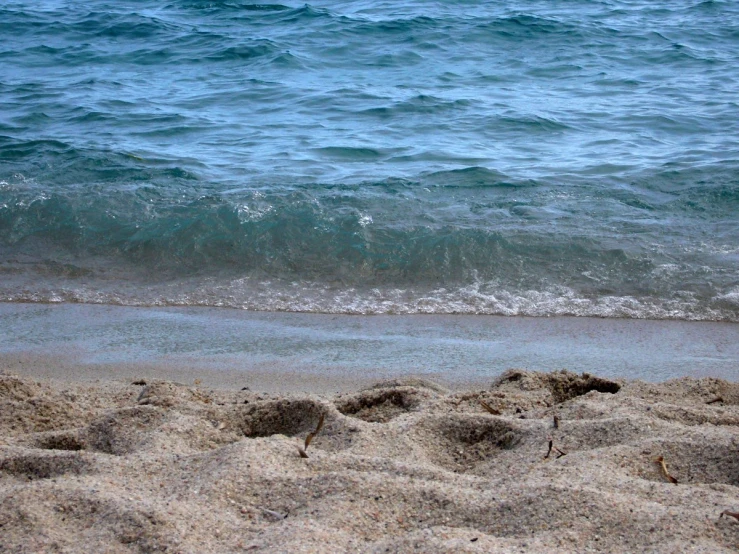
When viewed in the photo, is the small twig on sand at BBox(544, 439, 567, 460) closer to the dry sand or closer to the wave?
the dry sand

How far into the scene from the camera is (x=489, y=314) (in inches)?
182

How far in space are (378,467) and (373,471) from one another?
29 millimetres

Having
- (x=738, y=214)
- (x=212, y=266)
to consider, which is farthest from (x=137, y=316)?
(x=738, y=214)

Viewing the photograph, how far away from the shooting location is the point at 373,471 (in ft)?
7.81

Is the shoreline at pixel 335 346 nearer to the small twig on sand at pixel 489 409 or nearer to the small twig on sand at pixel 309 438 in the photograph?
the small twig on sand at pixel 489 409

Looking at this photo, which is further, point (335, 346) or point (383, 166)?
point (383, 166)

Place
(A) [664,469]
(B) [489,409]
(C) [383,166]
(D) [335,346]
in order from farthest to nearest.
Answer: (C) [383,166], (D) [335,346], (B) [489,409], (A) [664,469]

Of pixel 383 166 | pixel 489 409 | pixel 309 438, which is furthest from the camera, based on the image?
pixel 383 166

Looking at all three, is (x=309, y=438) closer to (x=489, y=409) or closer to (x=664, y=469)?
(x=489, y=409)

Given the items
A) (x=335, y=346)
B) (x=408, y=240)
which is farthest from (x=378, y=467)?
(x=408, y=240)

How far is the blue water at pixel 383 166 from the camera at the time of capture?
5.13 metres

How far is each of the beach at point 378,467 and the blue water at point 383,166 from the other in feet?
5.24

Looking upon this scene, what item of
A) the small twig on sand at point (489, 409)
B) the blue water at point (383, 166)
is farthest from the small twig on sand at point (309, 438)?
the blue water at point (383, 166)

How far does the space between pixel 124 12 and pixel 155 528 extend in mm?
15199
